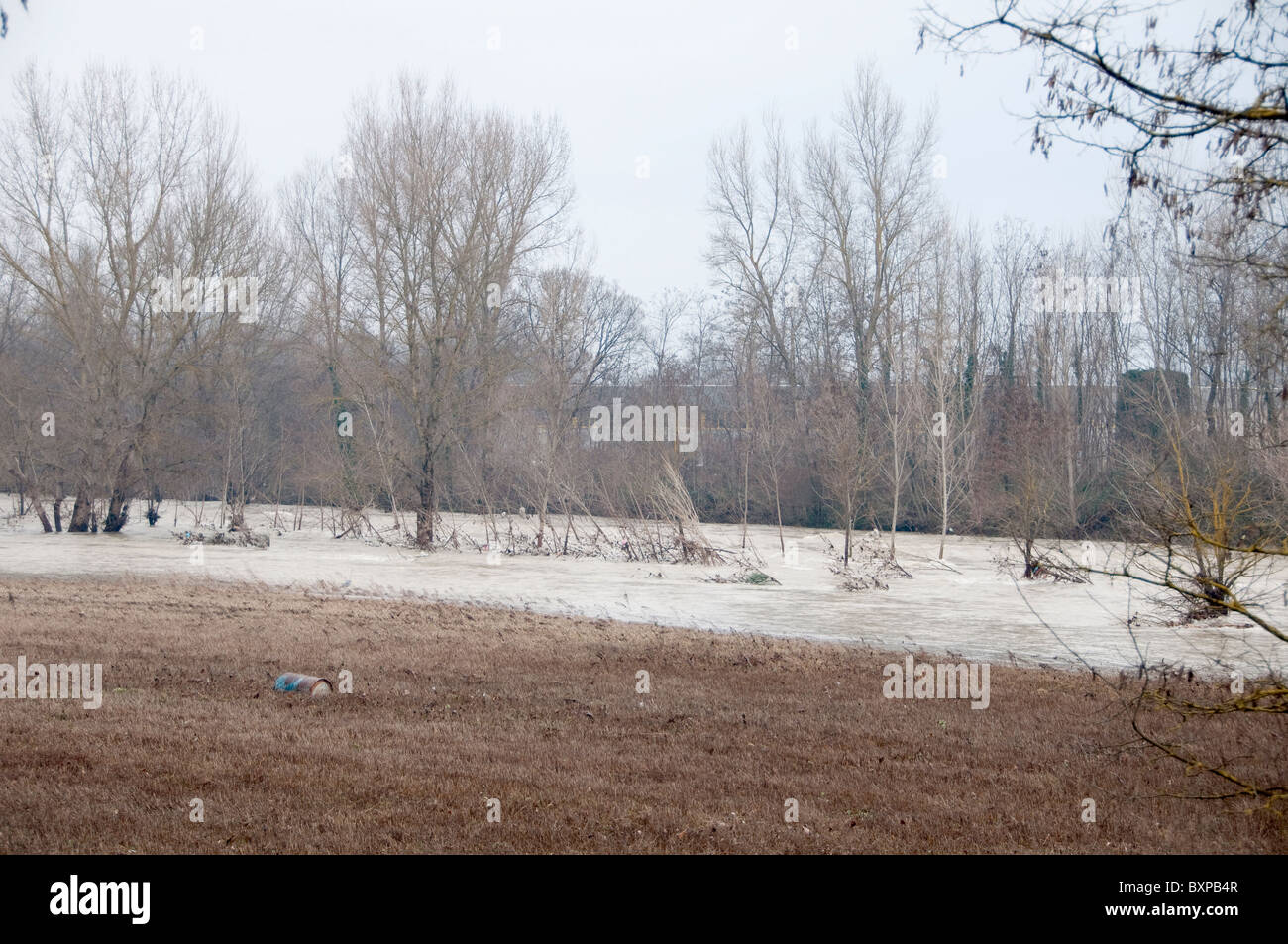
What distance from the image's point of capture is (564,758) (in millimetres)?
7676

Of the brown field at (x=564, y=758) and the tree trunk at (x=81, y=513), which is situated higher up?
the tree trunk at (x=81, y=513)

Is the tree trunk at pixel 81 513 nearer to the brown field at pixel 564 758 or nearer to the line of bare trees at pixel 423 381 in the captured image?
the line of bare trees at pixel 423 381

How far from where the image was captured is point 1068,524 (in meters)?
30.5

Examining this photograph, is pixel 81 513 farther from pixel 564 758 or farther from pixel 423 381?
pixel 564 758

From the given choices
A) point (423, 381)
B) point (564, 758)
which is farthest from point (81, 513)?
point (564, 758)

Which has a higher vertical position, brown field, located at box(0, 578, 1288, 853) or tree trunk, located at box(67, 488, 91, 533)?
tree trunk, located at box(67, 488, 91, 533)

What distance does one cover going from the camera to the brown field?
587 cm

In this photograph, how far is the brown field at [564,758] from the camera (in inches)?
231

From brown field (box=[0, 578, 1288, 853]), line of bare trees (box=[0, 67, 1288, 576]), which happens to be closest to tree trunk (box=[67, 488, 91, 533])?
line of bare trees (box=[0, 67, 1288, 576])

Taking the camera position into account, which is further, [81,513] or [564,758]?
[81,513]

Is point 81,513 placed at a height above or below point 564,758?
above

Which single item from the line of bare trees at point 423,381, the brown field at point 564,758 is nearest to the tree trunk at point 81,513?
the line of bare trees at point 423,381

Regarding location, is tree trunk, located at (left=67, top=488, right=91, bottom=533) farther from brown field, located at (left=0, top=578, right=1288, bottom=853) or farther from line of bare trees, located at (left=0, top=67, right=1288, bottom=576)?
brown field, located at (left=0, top=578, right=1288, bottom=853)

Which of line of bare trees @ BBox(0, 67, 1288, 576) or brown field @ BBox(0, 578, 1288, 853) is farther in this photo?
line of bare trees @ BBox(0, 67, 1288, 576)
